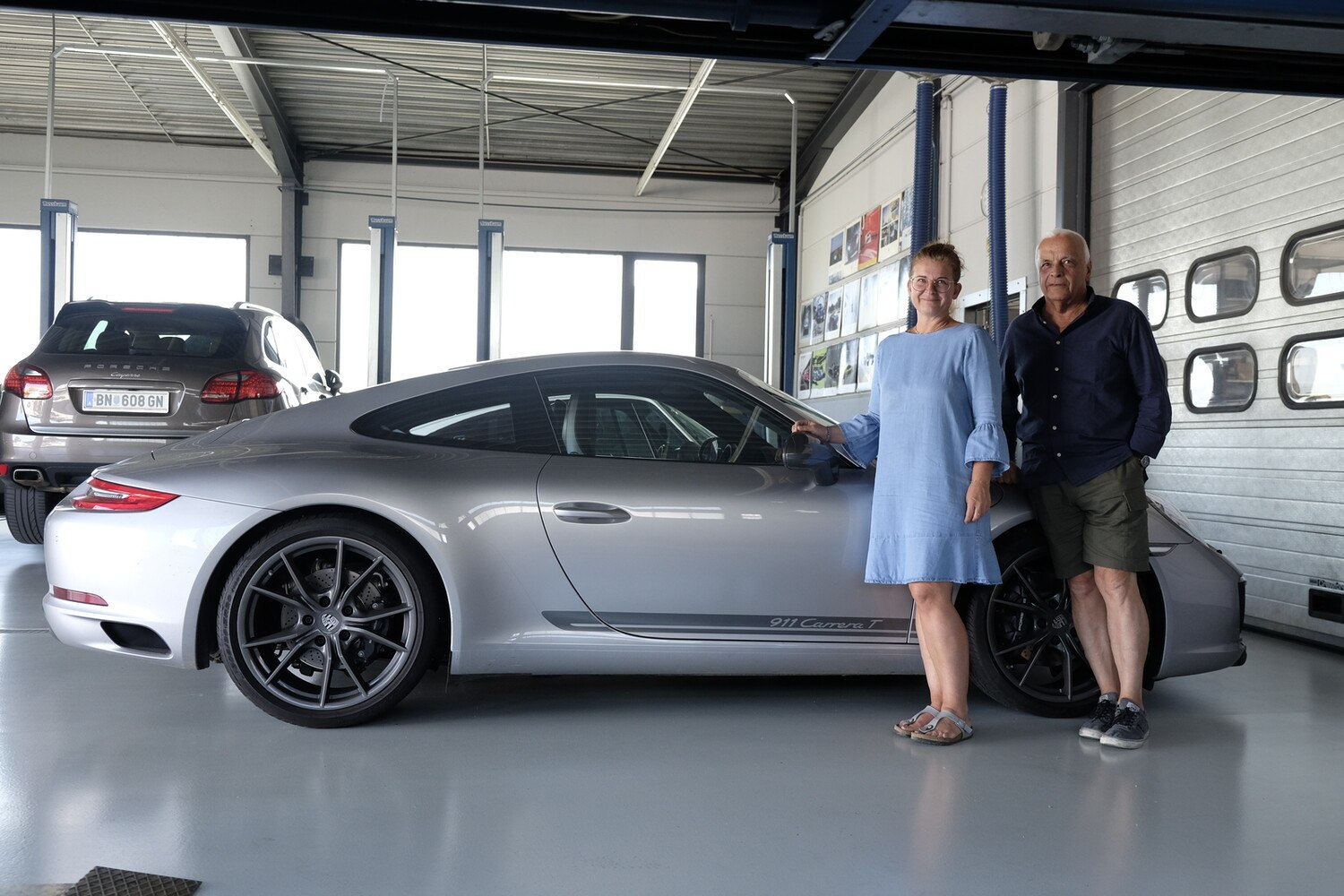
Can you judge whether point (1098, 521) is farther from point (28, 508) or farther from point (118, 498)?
point (28, 508)

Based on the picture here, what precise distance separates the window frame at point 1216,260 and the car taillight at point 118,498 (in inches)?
192

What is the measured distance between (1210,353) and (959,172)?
13.9 feet

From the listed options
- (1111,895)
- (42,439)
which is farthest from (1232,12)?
(42,439)

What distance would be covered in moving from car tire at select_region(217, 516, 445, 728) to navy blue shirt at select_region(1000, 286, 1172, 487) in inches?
73.9

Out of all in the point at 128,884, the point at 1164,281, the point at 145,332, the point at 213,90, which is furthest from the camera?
the point at 213,90

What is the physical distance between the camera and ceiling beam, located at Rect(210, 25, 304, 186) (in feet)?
36.6

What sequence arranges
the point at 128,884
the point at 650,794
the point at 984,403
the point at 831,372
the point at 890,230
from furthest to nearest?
the point at 831,372, the point at 890,230, the point at 984,403, the point at 650,794, the point at 128,884

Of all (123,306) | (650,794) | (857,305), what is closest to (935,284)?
(650,794)

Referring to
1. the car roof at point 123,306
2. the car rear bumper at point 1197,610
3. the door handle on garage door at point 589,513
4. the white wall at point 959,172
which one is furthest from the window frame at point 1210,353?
the car roof at point 123,306

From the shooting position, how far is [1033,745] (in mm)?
3096

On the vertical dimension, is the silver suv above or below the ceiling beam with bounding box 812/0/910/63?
below

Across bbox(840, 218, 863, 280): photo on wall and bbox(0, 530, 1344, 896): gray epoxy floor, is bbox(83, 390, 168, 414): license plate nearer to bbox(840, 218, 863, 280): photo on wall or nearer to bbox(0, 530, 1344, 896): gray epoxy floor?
bbox(0, 530, 1344, 896): gray epoxy floor

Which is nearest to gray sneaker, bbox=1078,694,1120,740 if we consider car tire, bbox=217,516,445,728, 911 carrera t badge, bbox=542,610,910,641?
911 carrera t badge, bbox=542,610,910,641

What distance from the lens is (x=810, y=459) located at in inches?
124
